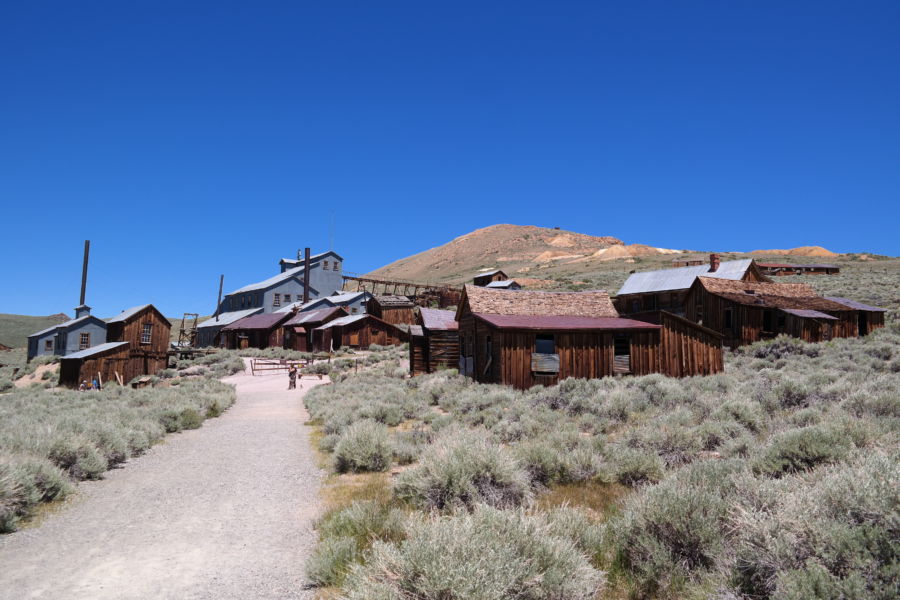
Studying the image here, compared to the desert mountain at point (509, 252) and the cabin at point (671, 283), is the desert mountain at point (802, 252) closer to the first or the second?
the desert mountain at point (509, 252)

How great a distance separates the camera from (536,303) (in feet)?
74.6

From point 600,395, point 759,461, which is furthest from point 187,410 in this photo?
point 759,461

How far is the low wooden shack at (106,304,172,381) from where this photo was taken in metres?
33.5

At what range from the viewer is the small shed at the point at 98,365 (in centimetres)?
2872

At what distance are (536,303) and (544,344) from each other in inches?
146

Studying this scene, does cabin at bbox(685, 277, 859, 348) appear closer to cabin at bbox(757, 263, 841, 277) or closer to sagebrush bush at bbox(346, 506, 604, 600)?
sagebrush bush at bbox(346, 506, 604, 600)

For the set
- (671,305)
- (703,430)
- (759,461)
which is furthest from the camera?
(671,305)

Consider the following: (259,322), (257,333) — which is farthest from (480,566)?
(259,322)

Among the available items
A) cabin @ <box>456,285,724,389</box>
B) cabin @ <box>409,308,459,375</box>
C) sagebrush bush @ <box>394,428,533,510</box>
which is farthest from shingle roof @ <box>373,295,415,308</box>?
sagebrush bush @ <box>394,428,533,510</box>

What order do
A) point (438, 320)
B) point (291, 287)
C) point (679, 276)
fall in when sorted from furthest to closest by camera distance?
1. point (291, 287)
2. point (679, 276)
3. point (438, 320)

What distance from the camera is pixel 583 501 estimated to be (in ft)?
23.1

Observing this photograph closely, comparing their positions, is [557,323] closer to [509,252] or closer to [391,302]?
[391,302]

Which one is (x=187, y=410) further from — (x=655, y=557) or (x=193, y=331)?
(x=193, y=331)

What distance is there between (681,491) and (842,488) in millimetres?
1415
